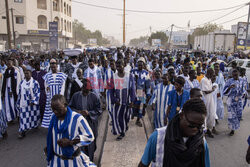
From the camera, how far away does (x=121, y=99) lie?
16.5 feet

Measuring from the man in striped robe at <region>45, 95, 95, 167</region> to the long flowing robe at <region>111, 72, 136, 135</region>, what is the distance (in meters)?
2.43

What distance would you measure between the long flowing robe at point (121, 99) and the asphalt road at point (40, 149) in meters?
1.77

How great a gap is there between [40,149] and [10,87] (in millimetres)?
2313

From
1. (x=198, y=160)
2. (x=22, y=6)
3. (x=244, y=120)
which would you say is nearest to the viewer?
(x=198, y=160)

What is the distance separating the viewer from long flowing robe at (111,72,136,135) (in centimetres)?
502

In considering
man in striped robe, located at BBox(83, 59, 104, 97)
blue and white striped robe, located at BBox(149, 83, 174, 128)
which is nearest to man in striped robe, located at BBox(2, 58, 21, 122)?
man in striped robe, located at BBox(83, 59, 104, 97)

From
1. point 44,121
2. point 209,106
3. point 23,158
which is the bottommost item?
point 23,158

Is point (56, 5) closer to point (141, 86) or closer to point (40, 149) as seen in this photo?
point (141, 86)

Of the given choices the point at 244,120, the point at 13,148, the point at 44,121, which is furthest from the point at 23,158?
the point at 244,120

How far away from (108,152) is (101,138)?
95cm

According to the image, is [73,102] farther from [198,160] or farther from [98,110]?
[198,160]

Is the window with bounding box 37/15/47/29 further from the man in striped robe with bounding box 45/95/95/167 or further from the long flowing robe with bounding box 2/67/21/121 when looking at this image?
the man in striped robe with bounding box 45/95/95/167

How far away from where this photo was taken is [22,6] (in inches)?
1494

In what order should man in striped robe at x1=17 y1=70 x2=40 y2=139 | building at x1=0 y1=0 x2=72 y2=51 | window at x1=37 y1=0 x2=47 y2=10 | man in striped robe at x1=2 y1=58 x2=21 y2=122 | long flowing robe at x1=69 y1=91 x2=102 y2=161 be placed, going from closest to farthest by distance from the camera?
long flowing robe at x1=69 y1=91 x2=102 y2=161, man in striped robe at x1=17 y1=70 x2=40 y2=139, man in striped robe at x1=2 y1=58 x2=21 y2=122, building at x1=0 y1=0 x2=72 y2=51, window at x1=37 y1=0 x2=47 y2=10
